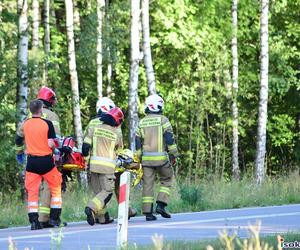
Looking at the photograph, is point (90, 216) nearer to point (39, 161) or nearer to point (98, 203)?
point (98, 203)

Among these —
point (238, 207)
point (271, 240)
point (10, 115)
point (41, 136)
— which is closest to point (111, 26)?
point (10, 115)

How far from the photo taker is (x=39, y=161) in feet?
45.4

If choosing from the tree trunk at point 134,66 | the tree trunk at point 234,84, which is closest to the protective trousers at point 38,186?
the tree trunk at point 134,66

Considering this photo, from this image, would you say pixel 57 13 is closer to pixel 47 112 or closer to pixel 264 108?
pixel 264 108

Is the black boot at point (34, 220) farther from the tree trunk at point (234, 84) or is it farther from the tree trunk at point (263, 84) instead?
the tree trunk at point (234, 84)

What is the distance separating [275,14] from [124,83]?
6.40 metres

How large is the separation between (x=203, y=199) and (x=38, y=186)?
4123 millimetres

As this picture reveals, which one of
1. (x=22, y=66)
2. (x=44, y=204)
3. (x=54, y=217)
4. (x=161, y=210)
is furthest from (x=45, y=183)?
(x=22, y=66)

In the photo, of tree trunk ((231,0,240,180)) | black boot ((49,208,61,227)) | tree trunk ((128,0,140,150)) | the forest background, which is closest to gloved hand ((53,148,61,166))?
black boot ((49,208,61,227))

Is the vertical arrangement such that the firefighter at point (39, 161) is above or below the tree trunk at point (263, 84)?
below

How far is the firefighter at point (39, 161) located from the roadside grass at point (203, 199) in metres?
1.14

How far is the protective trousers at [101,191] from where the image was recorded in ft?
46.0

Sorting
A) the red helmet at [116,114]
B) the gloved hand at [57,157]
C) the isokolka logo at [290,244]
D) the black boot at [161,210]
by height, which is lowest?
the isokolka logo at [290,244]

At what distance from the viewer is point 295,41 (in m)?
34.8
